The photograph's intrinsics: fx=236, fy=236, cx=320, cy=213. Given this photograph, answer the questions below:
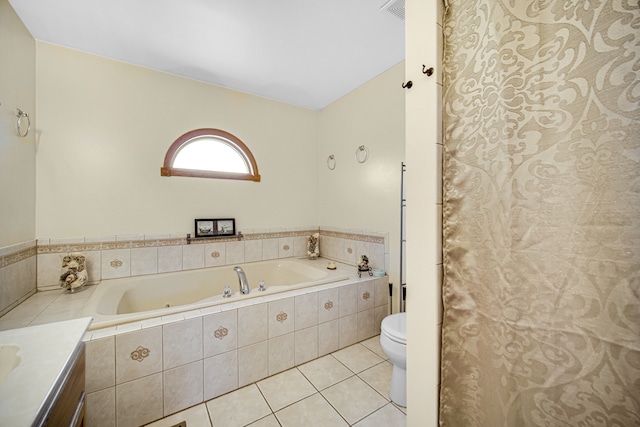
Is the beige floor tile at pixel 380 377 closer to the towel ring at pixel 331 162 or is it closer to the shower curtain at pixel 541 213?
the shower curtain at pixel 541 213

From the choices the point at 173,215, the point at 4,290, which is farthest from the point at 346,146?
the point at 4,290

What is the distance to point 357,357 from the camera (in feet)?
6.64

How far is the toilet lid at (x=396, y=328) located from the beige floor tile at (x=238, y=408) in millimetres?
907

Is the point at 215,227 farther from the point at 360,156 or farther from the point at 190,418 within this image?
the point at 360,156

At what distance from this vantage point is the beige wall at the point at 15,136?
59.7 inches

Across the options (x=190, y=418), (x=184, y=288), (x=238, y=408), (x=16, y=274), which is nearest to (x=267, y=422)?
(x=238, y=408)

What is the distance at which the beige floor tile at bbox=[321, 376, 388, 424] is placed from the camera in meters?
1.48

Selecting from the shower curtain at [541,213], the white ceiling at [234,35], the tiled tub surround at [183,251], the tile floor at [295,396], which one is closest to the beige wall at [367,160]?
Answer: the tiled tub surround at [183,251]

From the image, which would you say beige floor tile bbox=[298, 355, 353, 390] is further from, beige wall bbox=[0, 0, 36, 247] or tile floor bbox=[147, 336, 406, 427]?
beige wall bbox=[0, 0, 36, 247]

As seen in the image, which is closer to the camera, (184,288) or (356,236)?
(184,288)

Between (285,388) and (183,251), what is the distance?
1.63 meters

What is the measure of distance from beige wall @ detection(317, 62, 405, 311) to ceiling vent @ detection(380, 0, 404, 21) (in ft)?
1.99

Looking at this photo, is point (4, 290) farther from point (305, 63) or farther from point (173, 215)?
point (305, 63)

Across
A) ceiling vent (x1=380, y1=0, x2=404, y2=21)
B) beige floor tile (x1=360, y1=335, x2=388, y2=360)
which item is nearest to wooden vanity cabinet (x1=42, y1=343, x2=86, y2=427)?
beige floor tile (x1=360, y1=335, x2=388, y2=360)
